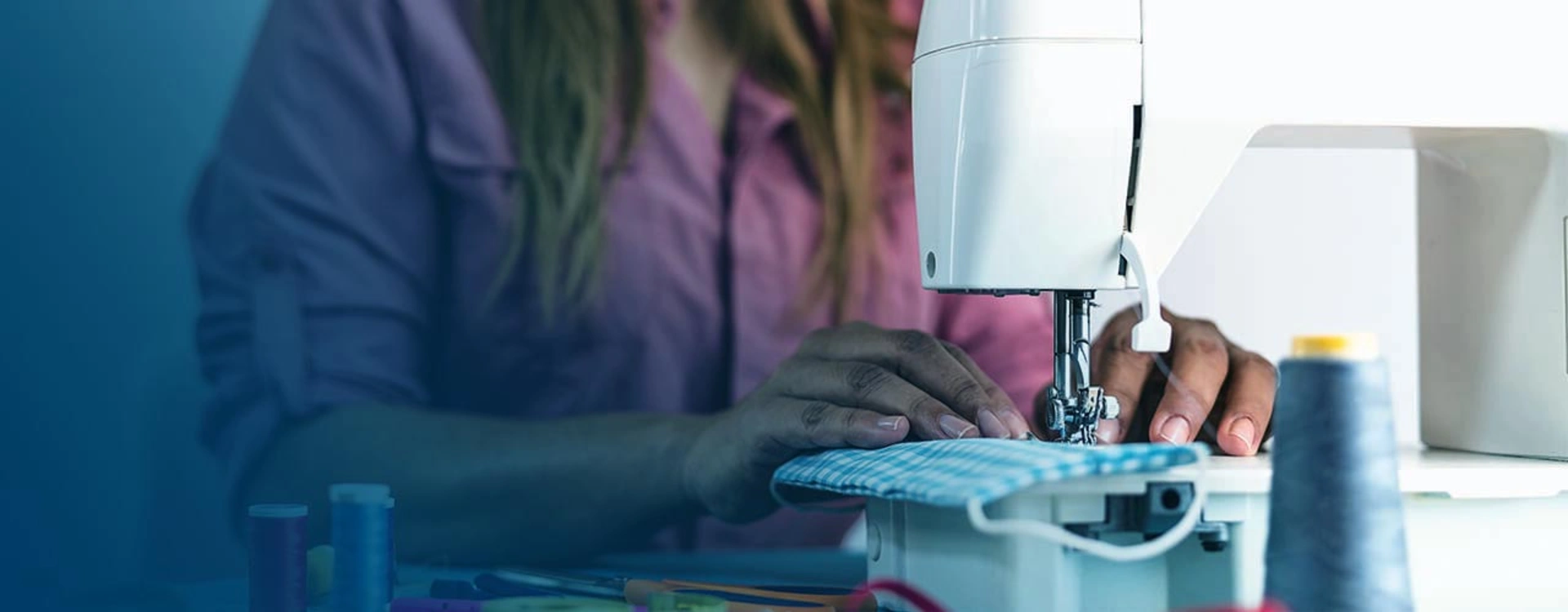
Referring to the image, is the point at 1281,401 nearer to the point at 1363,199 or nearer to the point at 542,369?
the point at 542,369

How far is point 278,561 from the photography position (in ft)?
3.43

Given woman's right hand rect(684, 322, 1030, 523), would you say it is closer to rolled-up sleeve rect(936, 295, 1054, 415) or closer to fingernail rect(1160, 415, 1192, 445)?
fingernail rect(1160, 415, 1192, 445)

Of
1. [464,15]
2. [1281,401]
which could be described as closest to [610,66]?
[464,15]

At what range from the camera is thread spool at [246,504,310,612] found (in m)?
1.04

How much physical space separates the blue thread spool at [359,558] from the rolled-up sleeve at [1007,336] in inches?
49.4

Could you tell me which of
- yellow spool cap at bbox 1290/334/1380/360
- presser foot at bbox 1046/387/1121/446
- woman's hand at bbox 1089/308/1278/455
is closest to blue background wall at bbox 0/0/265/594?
woman's hand at bbox 1089/308/1278/455

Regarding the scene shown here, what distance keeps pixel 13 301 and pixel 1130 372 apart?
166cm

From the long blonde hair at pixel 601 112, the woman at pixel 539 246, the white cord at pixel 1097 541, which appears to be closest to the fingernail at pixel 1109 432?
the white cord at pixel 1097 541

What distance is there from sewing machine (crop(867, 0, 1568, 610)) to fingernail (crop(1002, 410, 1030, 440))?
22mm

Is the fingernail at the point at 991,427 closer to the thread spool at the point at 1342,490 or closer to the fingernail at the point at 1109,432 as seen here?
the fingernail at the point at 1109,432

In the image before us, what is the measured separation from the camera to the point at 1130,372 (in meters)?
1.35

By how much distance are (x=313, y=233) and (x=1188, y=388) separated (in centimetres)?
114

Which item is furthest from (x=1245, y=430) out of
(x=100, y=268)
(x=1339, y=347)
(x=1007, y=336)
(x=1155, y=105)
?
(x=100, y=268)

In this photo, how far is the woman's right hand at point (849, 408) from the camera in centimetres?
111
